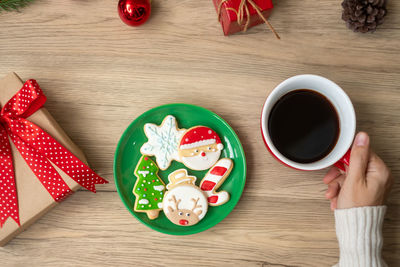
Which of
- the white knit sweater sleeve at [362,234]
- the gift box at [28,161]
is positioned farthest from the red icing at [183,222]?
the white knit sweater sleeve at [362,234]

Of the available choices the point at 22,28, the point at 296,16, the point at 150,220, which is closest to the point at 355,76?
the point at 296,16

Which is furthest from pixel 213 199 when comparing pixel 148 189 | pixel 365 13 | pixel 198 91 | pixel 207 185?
pixel 365 13

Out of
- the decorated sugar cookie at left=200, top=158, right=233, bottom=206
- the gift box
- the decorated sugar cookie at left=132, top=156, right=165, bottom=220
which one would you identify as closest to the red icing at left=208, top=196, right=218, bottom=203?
the decorated sugar cookie at left=200, top=158, right=233, bottom=206

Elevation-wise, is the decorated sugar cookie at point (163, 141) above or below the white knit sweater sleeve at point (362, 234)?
above

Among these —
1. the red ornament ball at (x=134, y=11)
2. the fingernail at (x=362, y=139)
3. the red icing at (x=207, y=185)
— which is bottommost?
the red icing at (x=207, y=185)

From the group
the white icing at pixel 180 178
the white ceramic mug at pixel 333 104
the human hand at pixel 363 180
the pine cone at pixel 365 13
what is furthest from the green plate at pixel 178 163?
the pine cone at pixel 365 13

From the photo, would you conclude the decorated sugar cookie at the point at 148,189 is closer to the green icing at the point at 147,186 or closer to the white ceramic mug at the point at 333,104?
the green icing at the point at 147,186

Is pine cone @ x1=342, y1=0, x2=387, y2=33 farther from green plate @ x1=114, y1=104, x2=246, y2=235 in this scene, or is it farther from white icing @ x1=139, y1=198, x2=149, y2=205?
white icing @ x1=139, y1=198, x2=149, y2=205

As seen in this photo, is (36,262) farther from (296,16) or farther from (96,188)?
(296,16)

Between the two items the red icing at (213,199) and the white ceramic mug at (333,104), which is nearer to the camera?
the white ceramic mug at (333,104)
